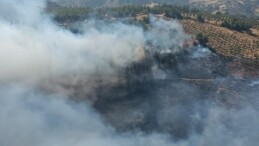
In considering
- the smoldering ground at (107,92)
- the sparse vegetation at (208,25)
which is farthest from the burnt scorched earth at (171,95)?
the sparse vegetation at (208,25)

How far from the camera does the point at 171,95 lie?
76.5m

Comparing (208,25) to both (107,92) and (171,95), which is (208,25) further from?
(107,92)

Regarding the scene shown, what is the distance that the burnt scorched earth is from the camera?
69.1 m

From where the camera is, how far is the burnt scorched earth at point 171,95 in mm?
69062

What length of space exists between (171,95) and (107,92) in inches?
393

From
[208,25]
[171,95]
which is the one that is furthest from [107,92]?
[208,25]

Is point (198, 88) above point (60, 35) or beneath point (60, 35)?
beneath

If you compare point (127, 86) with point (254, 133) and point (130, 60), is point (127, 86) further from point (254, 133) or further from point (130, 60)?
point (254, 133)

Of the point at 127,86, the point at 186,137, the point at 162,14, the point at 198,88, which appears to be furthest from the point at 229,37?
the point at 186,137

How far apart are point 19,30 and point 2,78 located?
29.5 feet

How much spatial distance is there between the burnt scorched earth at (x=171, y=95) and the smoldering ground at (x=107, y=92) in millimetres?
148

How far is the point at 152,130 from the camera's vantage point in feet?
222

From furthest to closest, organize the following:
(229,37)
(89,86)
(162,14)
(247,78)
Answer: (162,14) → (229,37) → (247,78) → (89,86)

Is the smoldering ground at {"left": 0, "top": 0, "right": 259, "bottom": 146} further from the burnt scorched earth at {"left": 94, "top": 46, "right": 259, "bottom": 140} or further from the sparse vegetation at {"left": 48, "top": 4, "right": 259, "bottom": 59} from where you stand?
the sparse vegetation at {"left": 48, "top": 4, "right": 259, "bottom": 59}
